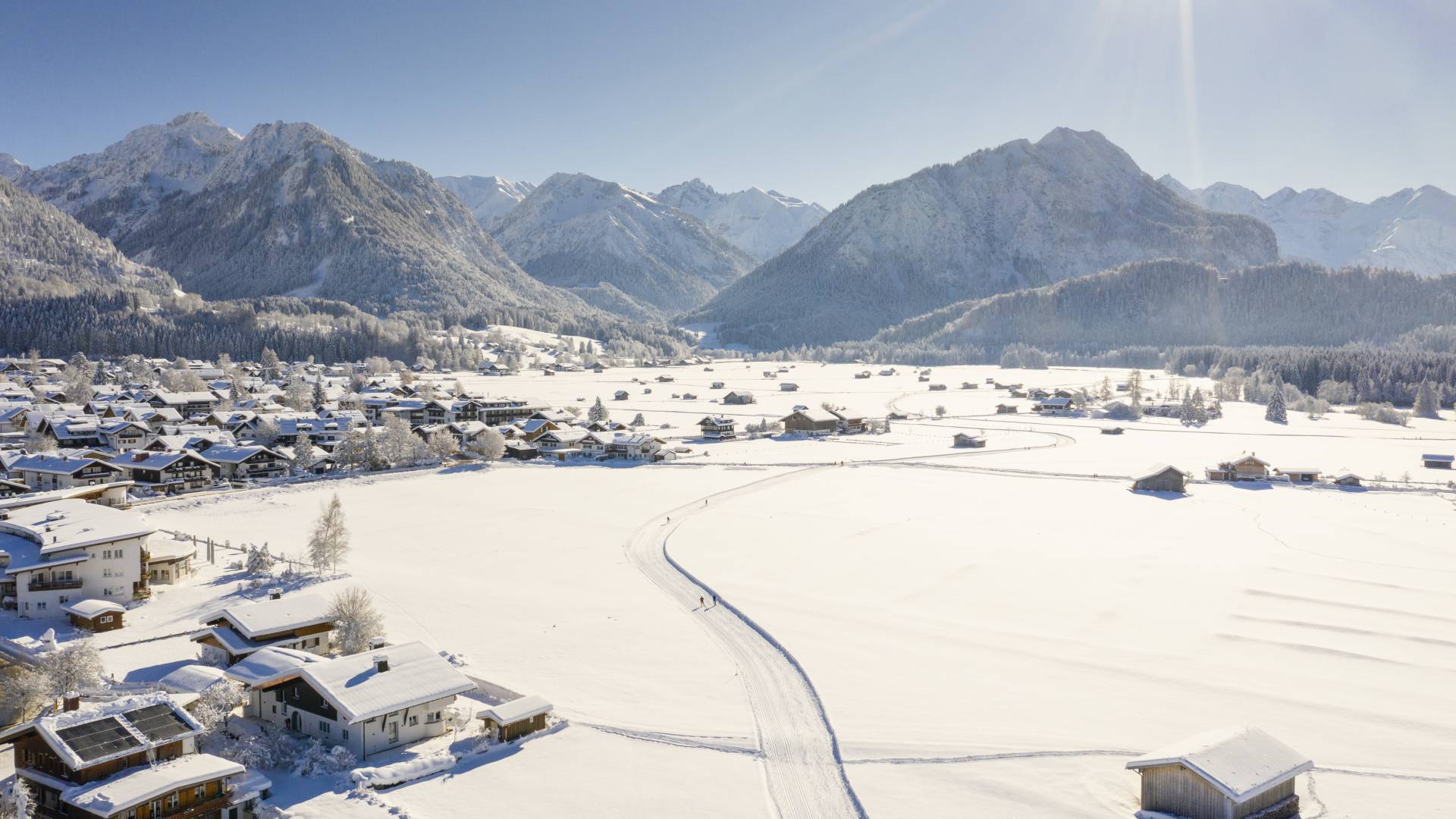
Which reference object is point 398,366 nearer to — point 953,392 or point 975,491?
point 953,392

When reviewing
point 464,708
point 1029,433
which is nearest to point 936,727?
point 464,708

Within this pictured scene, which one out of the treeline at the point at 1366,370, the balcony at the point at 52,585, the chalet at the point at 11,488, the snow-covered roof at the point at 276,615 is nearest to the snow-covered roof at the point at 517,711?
the snow-covered roof at the point at 276,615

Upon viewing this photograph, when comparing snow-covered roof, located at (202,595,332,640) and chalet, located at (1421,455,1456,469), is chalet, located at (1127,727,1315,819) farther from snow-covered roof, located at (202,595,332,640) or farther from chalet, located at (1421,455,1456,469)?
chalet, located at (1421,455,1456,469)

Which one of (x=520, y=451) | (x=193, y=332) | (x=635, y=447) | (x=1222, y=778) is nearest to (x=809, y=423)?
(x=635, y=447)

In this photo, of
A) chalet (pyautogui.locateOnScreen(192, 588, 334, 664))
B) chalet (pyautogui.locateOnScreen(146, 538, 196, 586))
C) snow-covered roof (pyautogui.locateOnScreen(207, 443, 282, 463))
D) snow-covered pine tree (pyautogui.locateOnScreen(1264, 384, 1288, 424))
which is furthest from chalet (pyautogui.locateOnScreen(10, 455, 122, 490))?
snow-covered pine tree (pyautogui.locateOnScreen(1264, 384, 1288, 424))

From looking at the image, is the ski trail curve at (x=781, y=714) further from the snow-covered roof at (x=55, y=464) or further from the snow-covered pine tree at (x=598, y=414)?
the snow-covered pine tree at (x=598, y=414)

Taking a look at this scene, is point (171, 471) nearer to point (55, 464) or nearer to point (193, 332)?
point (55, 464)
